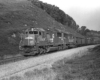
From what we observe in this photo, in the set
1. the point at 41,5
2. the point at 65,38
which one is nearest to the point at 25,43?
the point at 65,38

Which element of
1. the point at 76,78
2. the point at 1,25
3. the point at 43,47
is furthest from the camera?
the point at 1,25

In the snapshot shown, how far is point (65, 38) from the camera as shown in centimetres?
2819

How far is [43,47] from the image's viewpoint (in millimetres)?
19750

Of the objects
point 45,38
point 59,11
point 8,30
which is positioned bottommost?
point 45,38

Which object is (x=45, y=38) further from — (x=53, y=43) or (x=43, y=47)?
(x=53, y=43)

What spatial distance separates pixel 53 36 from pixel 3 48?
869 cm

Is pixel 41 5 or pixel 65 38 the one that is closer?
pixel 65 38

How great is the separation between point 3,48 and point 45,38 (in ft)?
26.3

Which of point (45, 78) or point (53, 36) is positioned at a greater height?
point (53, 36)

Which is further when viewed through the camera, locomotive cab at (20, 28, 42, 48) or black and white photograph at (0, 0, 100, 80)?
locomotive cab at (20, 28, 42, 48)

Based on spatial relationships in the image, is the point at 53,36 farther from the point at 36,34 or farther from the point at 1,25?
the point at 1,25

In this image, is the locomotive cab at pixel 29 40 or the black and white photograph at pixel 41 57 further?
the locomotive cab at pixel 29 40

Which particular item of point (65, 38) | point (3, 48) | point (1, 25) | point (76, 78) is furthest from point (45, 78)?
point (1, 25)

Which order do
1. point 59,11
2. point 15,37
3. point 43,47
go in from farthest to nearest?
1. point 59,11
2. point 15,37
3. point 43,47
